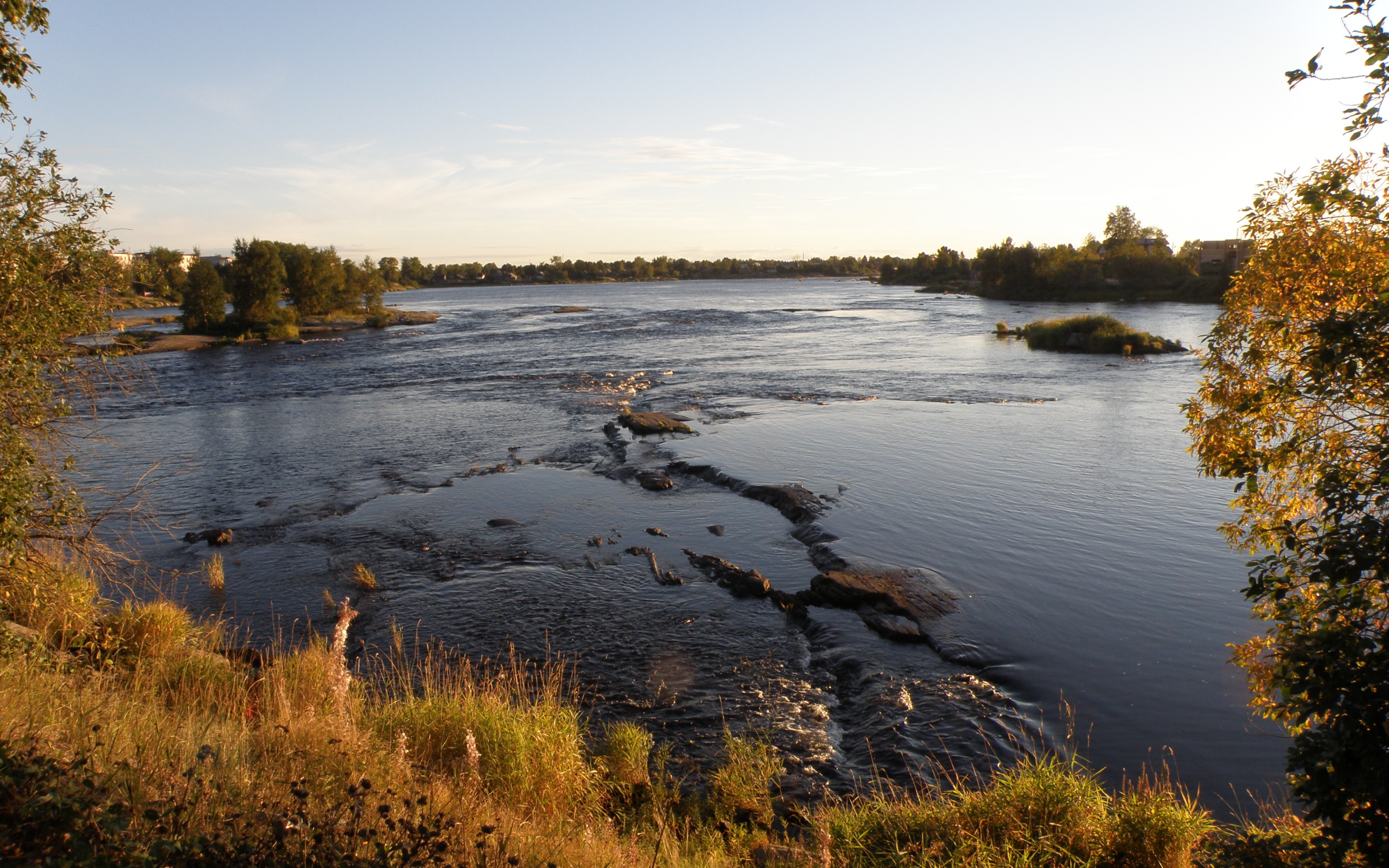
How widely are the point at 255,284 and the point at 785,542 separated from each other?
241ft

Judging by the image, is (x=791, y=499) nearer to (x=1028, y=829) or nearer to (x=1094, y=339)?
(x=1028, y=829)

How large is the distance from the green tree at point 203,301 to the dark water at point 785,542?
39.0 metres

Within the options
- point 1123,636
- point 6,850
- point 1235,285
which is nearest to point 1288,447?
point 1235,285

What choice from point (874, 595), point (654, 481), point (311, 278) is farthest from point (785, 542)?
point (311, 278)

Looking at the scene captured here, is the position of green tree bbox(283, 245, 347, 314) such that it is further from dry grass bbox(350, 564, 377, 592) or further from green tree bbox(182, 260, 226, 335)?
dry grass bbox(350, 564, 377, 592)

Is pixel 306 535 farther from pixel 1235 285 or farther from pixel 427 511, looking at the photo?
pixel 1235 285

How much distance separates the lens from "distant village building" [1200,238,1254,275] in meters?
96.4

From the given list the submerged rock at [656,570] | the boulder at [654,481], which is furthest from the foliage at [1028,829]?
the boulder at [654,481]

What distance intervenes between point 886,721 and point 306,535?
12.9 meters

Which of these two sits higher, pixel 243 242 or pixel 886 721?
pixel 243 242

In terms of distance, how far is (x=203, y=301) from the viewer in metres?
72.6

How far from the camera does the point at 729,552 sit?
15.6 meters

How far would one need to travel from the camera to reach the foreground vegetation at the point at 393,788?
4.36 metres

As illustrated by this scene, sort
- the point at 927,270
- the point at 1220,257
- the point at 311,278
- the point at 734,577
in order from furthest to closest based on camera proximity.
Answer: the point at 927,270 → the point at 1220,257 → the point at 311,278 → the point at 734,577
